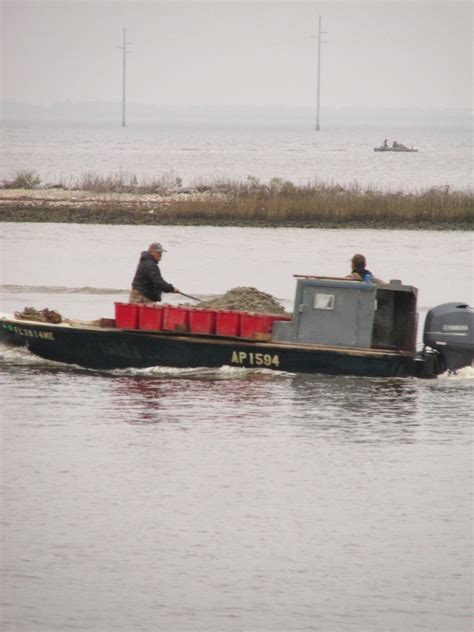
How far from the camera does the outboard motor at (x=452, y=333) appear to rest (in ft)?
67.7

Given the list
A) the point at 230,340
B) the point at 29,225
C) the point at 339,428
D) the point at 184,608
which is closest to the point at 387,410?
the point at 339,428

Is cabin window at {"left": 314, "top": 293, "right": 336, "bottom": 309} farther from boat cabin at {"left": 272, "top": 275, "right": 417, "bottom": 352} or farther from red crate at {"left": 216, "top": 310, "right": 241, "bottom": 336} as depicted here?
red crate at {"left": 216, "top": 310, "right": 241, "bottom": 336}

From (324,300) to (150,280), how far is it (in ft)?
9.04

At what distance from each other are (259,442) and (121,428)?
72.2 inches

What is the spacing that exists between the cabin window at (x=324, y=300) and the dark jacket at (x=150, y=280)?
7.10ft

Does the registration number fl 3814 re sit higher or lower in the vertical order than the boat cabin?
lower

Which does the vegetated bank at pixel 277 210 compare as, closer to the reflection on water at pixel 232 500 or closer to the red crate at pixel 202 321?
the reflection on water at pixel 232 500

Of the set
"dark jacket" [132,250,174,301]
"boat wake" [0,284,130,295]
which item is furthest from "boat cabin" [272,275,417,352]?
"boat wake" [0,284,130,295]

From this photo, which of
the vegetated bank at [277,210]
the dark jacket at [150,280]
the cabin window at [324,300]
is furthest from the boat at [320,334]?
the vegetated bank at [277,210]

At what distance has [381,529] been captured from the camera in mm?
14961

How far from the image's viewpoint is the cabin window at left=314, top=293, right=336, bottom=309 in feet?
68.5

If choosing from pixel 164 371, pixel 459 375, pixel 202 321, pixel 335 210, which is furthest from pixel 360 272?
pixel 335 210

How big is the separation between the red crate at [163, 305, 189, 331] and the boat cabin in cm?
128

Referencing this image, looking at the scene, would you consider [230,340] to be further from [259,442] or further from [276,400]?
[259,442]
